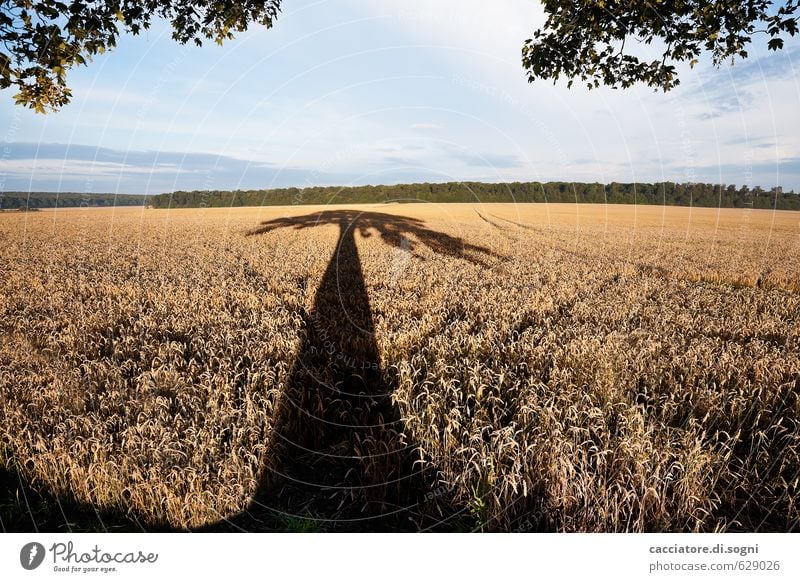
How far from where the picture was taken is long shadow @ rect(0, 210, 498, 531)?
3461 mm

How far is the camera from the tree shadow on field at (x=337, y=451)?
355 centimetres

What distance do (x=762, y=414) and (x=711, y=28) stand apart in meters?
7.74

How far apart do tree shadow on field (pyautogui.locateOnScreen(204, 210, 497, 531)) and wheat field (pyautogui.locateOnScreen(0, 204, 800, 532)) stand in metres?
0.02

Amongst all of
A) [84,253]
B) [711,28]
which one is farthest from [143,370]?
[84,253]

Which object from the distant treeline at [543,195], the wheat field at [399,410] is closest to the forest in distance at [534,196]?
the distant treeline at [543,195]

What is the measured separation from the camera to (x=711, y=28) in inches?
314

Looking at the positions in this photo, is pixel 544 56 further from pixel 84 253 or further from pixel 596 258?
pixel 84 253

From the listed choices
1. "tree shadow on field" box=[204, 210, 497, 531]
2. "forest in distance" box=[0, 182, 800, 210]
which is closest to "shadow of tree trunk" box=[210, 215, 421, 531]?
"tree shadow on field" box=[204, 210, 497, 531]

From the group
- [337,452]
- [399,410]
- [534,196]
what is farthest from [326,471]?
[534,196]

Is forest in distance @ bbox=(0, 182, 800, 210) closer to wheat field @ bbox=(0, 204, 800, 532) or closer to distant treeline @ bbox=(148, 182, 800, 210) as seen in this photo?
distant treeline @ bbox=(148, 182, 800, 210)

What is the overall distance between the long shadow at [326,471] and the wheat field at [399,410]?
0.08 feet

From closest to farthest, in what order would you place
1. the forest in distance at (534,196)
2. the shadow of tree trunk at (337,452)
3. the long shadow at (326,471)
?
the long shadow at (326,471) < the shadow of tree trunk at (337,452) < the forest in distance at (534,196)

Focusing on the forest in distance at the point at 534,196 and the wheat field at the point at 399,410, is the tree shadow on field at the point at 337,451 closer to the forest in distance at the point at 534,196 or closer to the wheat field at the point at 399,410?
the wheat field at the point at 399,410

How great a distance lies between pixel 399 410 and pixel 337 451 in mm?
875
